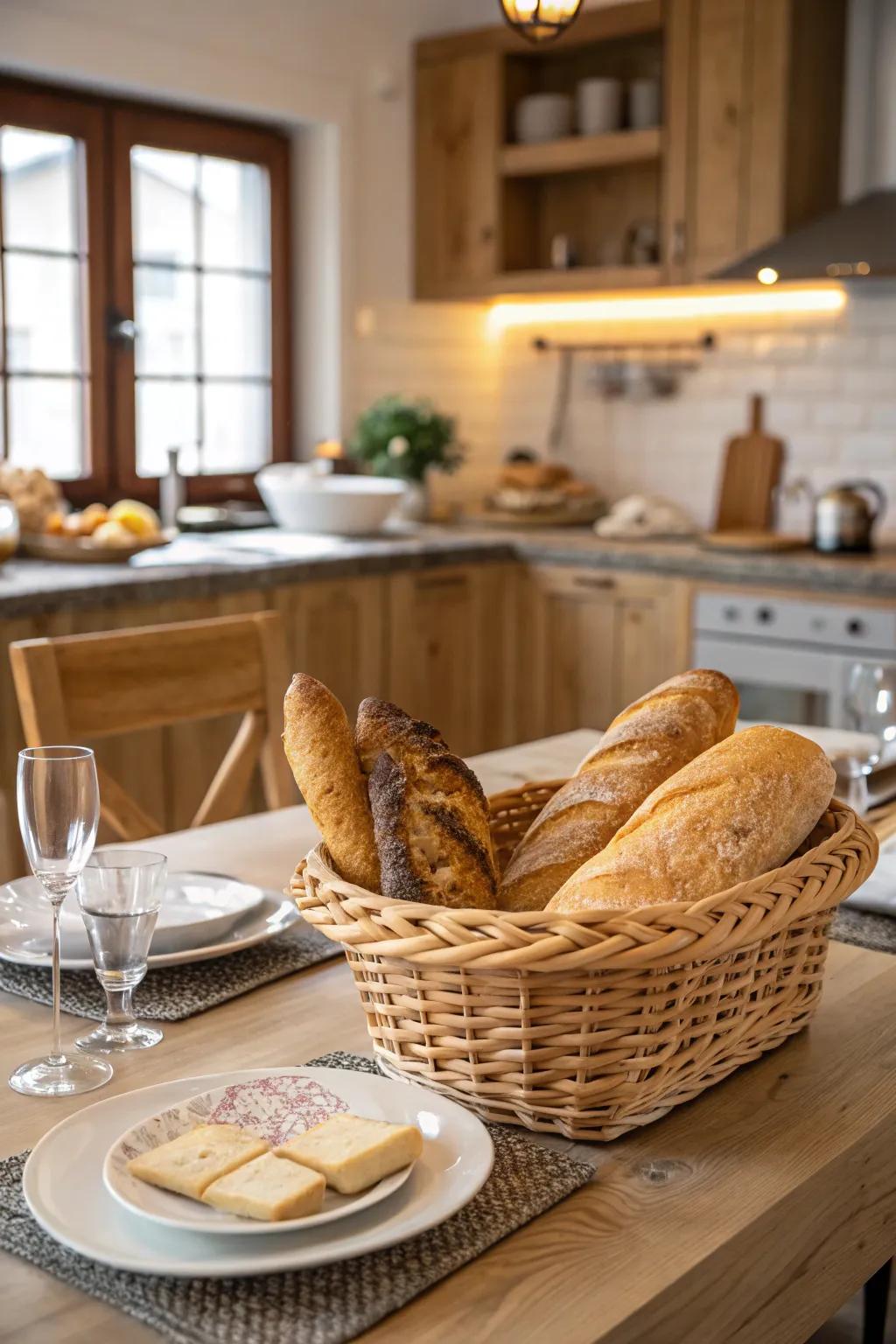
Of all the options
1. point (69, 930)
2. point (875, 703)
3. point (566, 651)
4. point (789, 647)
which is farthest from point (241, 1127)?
point (566, 651)

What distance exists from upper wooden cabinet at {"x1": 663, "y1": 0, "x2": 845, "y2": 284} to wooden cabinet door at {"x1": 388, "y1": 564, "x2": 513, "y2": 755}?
106 centimetres

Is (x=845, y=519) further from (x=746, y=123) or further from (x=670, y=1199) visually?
(x=670, y=1199)

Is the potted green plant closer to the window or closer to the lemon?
the window

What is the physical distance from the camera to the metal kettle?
146 inches

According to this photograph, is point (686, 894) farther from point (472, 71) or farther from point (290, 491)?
point (472, 71)

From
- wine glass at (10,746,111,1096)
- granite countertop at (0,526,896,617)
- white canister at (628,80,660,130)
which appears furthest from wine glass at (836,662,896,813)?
white canister at (628,80,660,130)

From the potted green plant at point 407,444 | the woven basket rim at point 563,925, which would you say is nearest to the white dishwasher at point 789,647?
the potted green plant at point 407,444

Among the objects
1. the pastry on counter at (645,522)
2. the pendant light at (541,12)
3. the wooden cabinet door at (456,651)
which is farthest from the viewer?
the pastry on counter at (645,522)

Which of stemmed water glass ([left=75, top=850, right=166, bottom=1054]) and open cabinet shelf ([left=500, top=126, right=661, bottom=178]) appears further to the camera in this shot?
open cabinet shelf ([left=500, top=126, right=661, bottom=178])

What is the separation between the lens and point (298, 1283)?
2.38 feet

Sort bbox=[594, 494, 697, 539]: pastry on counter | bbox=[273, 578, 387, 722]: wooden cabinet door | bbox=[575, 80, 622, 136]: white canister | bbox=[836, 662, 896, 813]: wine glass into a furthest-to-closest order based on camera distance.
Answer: bbox=[575, 80, 622, 136]: white canister < bbox=[594, 494, 697, 539]: pastry on counter < bbox=[273, 578, 387, 722]: wooden cabinet door < bbox=[836, 662, 896, 813]: wine glass

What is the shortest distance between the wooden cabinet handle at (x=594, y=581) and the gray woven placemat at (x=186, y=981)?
2778 millimetres

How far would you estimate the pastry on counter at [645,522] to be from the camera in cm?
410

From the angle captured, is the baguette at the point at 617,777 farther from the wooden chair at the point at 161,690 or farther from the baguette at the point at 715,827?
the wooden chair at the point at 161,690
